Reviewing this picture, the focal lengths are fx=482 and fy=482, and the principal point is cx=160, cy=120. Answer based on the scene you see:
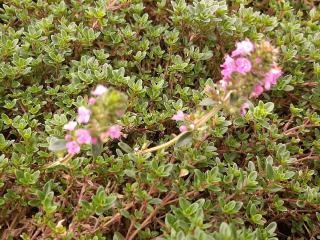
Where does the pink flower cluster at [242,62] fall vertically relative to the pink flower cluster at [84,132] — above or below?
above

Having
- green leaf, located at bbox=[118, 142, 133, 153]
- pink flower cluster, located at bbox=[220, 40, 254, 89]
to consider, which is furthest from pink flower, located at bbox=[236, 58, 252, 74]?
green leaf, located at bbox=[118, 142, 133, 153]

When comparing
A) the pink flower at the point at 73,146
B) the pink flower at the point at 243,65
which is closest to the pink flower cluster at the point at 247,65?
the pink flower at the point at 243,65

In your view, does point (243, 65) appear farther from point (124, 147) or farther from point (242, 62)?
point (124, 147)

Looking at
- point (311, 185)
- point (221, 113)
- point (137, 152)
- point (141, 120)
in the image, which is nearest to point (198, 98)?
point (221, 113)

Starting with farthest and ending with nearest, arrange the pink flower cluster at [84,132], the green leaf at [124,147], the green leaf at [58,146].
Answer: the green leaf at [124,147] < the green leaf at [58,146] < the pink flower cluster at [84,132]

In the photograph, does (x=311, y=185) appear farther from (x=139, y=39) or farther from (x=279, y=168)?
(x=139, y=39)

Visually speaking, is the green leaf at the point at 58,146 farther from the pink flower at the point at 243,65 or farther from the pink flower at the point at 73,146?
the pink flower at the point at 243,65

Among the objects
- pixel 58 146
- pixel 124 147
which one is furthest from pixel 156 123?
pixel 58 146
